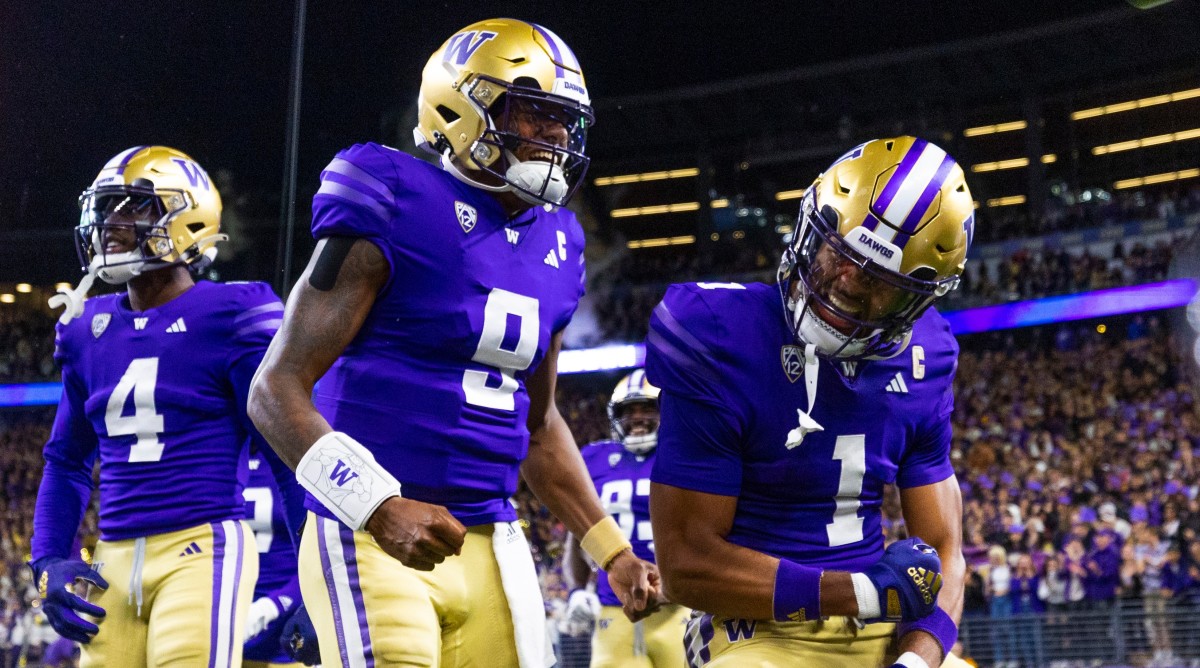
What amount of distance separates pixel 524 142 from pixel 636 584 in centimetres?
76

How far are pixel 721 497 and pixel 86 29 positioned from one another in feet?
10.5

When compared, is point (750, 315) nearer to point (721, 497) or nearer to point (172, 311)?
point (721, 497)

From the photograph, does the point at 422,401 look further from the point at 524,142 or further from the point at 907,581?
the point at 907,581

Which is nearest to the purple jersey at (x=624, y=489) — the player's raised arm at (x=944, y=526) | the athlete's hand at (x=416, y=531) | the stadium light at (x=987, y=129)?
the player's raised arm at (x=944, y=526)

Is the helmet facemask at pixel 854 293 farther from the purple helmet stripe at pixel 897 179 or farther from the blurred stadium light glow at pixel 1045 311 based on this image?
the blurred stadium light glow at pixel 1045 311

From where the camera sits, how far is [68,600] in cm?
270

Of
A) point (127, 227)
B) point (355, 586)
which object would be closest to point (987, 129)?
point (127, 227)

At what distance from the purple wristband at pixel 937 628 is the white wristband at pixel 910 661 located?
2.2 inches

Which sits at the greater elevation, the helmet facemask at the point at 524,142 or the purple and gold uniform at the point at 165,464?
the helmet facemask at the point at 524,142

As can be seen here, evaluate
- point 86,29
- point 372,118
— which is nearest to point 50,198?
point 86,29

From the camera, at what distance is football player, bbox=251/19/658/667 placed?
70.4 inches

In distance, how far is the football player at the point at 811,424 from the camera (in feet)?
6.22

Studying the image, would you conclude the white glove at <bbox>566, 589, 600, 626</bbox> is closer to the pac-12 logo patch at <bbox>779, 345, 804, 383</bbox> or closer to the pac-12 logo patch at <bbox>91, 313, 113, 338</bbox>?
the pac-12 logo patch at <bbox>91, 313, 113, 338</bbox>

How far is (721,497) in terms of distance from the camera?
1.90m
